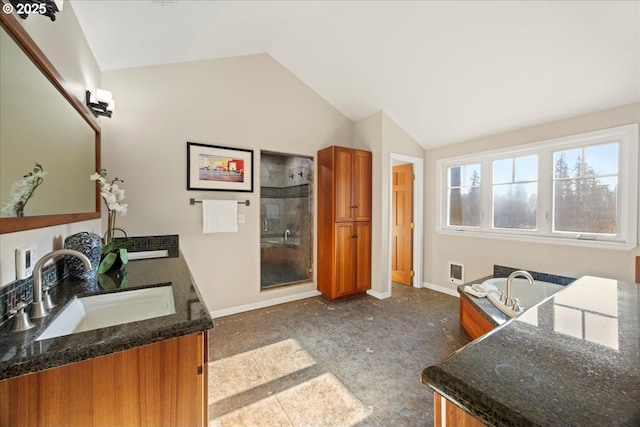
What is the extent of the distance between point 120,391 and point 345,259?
2.85 m

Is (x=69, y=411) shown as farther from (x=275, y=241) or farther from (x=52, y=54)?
(x=275, y=241)

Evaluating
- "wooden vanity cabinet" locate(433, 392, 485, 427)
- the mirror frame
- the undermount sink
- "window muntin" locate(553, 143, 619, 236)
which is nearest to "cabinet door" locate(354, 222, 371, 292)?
"window muntin" locate(553, 143, 619, 236)

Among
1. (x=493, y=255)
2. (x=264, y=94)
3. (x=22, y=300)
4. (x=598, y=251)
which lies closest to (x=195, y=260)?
(x=22, y=300)

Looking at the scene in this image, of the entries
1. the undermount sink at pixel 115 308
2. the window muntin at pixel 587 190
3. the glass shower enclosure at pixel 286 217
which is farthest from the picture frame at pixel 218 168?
the window muntin at pixel 587 190

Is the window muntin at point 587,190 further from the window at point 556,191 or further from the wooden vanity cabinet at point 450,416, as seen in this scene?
the wooden vanity cabinet at point 450,416

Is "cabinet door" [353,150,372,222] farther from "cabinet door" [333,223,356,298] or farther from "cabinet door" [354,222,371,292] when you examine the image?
"cabinet door" [333,223,356,298]

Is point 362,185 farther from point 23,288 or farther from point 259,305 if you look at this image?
point 23,288

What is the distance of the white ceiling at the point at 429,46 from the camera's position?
191cm

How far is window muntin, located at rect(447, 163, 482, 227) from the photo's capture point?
3.55m

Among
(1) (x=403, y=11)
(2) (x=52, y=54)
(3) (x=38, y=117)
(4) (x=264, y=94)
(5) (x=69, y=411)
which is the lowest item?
(5) (x=69, y=411)

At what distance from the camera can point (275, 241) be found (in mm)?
3736

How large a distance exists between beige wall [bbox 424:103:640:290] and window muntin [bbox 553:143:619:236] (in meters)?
0.21

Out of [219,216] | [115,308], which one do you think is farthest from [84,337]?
[219,216]

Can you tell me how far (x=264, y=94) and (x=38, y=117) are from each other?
251 cm
